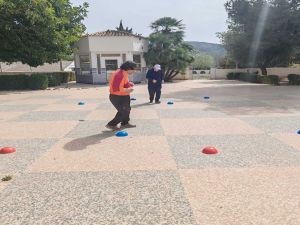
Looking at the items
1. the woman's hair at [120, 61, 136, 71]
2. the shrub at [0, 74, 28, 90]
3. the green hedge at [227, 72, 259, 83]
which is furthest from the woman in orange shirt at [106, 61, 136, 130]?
the green hedge at [227, 72, 259, 83]

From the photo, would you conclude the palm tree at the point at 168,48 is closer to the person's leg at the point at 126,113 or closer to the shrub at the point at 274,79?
the shrub at the point at 274,79

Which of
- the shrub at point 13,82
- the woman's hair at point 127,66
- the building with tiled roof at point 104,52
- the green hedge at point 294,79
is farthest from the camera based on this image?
the building with tiled roof at point 104,52

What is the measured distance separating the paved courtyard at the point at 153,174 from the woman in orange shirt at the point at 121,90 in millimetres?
486

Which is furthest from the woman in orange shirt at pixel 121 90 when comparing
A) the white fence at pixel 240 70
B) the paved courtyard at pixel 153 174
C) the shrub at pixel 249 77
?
the white fence at pixel 240 70

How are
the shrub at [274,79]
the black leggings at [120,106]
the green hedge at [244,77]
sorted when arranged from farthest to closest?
the green hedge at [244,77] < the shrub at [274,79] < the black leggings at [120,106]

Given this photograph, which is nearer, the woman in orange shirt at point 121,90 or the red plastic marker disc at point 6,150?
the red plastic marker disc at point 6,150

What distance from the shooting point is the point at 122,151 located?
5770mm

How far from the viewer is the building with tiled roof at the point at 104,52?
28078mm

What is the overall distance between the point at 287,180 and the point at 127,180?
219 centimetres

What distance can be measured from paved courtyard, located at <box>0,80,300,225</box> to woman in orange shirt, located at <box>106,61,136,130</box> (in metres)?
0.49

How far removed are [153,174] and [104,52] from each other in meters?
25.2

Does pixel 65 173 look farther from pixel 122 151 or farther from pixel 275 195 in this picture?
pixel 275 195

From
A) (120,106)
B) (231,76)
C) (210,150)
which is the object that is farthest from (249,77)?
(210,150)

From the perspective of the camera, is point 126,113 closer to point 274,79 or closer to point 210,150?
point 210,150
